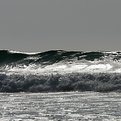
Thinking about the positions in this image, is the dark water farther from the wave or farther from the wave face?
the wave face

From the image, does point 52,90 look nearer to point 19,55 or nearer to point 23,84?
point 23,84

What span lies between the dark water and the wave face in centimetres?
597

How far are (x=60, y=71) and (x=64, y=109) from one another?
52.5 ft

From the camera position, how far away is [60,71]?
114 feet

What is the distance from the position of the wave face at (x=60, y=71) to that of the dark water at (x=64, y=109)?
5968 mm

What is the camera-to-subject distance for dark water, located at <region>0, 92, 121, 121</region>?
16.8m

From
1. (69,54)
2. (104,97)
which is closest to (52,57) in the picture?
(69,54)

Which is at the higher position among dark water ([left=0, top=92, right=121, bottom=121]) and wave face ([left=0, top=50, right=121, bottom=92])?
dark water ([left=0, top=92, right=121, bottom=121])

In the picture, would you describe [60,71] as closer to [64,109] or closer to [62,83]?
[62,83]

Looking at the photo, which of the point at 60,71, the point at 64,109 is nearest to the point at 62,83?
the point at 60,71

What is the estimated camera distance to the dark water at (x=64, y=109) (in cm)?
1680

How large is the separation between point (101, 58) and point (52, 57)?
4.11 meters

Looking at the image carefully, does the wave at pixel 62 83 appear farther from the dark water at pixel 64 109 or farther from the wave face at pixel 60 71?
the dark water at pixel 64 109

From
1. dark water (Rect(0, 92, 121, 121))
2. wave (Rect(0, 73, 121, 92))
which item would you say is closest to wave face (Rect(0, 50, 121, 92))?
wave (Rect(0, 73, 121, 92))
